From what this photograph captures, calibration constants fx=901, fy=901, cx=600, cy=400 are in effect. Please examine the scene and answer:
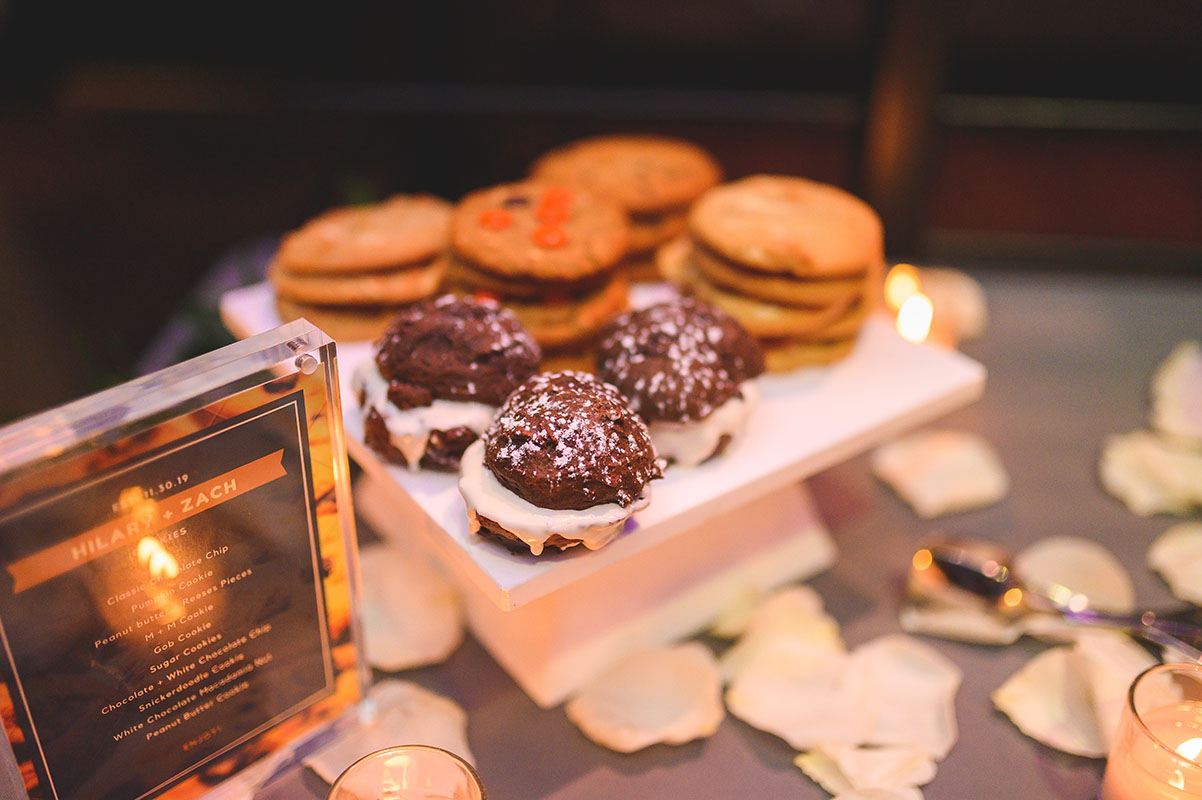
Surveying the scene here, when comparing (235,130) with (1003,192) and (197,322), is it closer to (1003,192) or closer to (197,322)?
(197,322)

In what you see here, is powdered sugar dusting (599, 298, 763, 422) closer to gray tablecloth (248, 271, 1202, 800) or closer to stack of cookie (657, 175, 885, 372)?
stack of cookie (657, 175, 885, 372)

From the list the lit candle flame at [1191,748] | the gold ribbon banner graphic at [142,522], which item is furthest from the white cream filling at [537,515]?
the lit candle flame at [1191,748]

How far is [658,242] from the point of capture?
8.01ft

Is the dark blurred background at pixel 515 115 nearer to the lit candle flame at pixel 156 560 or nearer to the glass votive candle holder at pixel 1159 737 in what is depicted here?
the glass votive candle holder at pixel 1159 737

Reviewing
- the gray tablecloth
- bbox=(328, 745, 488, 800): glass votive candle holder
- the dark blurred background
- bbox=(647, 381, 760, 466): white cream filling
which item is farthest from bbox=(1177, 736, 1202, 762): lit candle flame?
the dark blurred background

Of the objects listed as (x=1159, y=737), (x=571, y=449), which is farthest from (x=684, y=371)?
(x=1159, y=737)

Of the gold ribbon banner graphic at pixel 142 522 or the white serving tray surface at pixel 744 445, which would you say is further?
the white serving tray surface at pixel 744 445

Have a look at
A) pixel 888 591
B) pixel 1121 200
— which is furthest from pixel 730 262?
pixel 1121 200

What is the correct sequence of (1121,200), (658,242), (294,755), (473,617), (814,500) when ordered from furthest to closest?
(1121,200) → (658,242) → (814,500) → (473,617) → (294,755)

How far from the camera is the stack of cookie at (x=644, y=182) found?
2402mm

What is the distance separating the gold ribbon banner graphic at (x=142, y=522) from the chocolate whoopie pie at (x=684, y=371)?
65 centimetres

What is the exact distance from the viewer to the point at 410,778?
1255 mm

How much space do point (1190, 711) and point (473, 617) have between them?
1219 millimetres

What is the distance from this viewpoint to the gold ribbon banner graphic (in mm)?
1072
